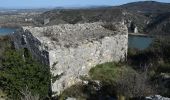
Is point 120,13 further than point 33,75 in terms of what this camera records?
Yes

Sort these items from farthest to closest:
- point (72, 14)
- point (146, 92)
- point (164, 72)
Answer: point (72, 14) < point (164, 72) < point (146, 92)

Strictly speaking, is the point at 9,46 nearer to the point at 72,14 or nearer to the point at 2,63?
the point at 2,63

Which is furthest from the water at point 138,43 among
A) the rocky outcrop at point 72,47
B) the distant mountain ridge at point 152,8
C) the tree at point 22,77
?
the distant mountain ridge at point 152,8

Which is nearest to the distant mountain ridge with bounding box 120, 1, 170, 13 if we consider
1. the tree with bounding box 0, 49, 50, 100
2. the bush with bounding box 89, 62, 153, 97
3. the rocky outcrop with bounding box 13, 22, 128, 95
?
the rocky outcrop with bounding box 13, 22, 128, 95

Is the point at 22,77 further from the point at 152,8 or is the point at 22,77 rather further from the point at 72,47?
the point at 152,8

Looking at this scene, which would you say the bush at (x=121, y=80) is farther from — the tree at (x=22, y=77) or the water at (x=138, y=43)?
the water at (x=138, y=43)

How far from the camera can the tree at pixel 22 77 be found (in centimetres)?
1108

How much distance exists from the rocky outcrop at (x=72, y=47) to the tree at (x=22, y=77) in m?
0.33

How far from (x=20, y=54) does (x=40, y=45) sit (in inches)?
31.9

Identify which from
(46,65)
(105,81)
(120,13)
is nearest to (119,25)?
(105,81)

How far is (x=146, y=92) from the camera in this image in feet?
31.7

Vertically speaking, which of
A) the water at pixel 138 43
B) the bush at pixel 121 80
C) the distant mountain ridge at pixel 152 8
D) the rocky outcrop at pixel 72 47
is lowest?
the distant mountain ridge at pixel 152 8

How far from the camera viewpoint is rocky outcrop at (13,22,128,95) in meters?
11.6

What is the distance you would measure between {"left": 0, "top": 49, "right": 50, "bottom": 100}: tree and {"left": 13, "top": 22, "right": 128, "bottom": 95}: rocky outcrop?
33 cm
